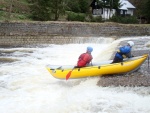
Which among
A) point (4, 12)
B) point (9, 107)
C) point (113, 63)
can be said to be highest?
point (4, 12)

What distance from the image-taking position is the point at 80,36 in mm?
22703

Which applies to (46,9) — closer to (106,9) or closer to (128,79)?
(106,9)

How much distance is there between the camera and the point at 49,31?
75.3 ft

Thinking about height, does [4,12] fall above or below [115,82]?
above

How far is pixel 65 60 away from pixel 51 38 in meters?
7.88

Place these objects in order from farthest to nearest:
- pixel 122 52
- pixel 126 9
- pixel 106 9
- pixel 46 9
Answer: pixel 126 9 < pixel 106 9 < pixel 46 9 < pixel 122 52

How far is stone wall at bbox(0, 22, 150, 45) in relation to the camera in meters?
22.4

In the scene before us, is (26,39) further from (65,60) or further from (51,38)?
(65,60)

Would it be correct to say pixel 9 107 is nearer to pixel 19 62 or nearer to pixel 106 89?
pixel 106 89

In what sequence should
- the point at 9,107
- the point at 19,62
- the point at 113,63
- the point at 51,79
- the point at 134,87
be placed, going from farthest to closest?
the point at 19,62
the point at 51,79
the point at 113,63
the point at 134,87
the point at 9,107

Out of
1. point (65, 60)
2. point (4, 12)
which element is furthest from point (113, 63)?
point (4, 12)

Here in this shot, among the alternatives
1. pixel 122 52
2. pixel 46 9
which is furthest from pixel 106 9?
pixel 122 52

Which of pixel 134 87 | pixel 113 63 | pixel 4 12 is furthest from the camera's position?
pixel 4 12

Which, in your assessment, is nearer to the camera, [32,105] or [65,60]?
[32,105]
